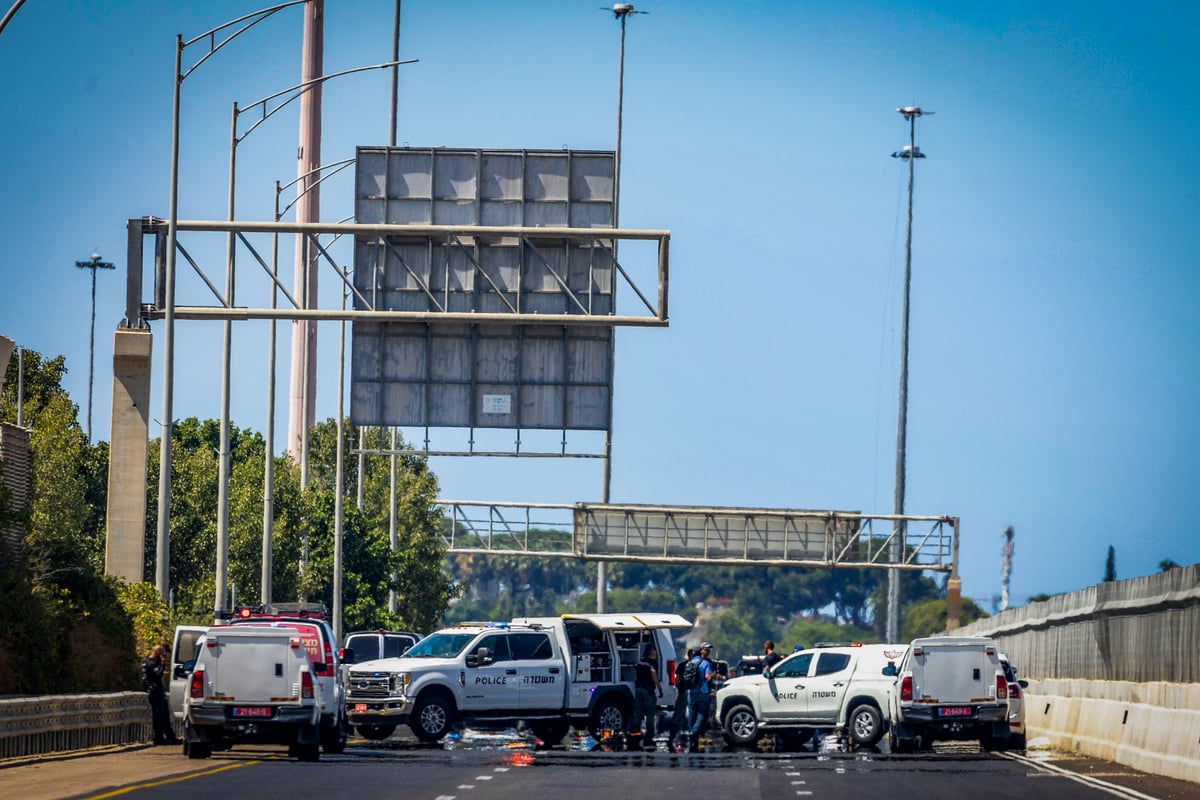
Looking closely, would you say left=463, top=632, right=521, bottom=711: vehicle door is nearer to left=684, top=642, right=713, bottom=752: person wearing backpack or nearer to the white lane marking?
→ left=684, top=642, right=713, bottom=752: person wearing backpack

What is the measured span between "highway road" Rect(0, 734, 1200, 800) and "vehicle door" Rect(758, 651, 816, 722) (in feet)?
9.96

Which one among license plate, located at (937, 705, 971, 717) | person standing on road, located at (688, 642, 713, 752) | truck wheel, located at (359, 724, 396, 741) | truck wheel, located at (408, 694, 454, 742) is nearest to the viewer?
license plate, located at (937, 705, 971, 717)

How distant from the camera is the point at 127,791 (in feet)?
76.0

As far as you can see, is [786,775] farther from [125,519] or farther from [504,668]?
[125,519]

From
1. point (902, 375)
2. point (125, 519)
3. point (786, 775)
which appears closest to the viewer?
point (786, 775)

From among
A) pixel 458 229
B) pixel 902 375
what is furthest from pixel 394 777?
pixel 902 375

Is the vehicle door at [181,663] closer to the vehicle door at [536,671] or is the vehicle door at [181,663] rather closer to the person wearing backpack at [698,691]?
the vehicle door at [536,671]

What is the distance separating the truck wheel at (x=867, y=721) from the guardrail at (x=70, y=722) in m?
12.1

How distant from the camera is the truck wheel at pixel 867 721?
3781 cm

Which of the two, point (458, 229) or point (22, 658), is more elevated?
point (458, 229)

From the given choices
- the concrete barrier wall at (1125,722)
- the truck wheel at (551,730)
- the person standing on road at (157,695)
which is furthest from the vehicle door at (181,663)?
the concrete barrier wall at (1125,722)

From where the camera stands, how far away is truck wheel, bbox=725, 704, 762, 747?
38.9 meters

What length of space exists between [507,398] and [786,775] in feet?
48.3

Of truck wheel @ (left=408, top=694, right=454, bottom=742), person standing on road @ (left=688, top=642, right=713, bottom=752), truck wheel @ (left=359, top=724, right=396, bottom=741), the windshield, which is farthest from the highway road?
person standing on road @ (left=688, top=642, right=713, bottom=752)
